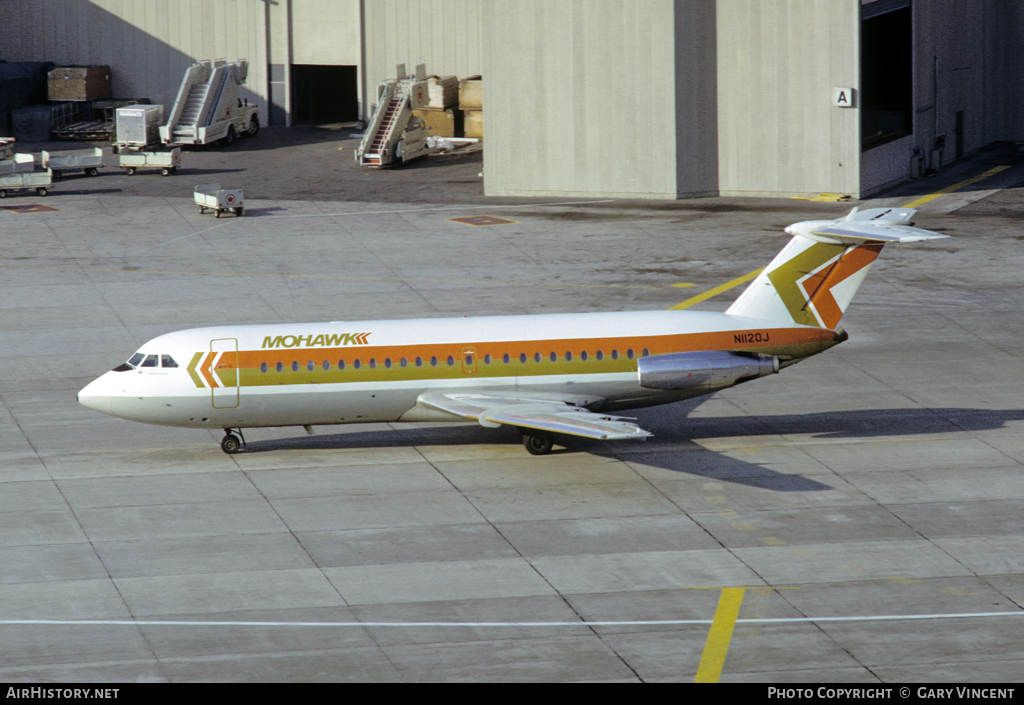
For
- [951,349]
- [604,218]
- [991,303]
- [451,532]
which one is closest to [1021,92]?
[604,218]

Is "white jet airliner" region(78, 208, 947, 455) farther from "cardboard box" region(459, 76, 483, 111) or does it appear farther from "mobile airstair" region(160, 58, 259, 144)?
"mobile airstair" region(160, 58, 259, 144)

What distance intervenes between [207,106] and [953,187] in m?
41.0

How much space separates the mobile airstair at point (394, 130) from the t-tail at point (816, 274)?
4270 centimetres

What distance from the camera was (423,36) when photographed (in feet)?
265

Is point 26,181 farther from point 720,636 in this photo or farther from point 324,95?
point 720,636

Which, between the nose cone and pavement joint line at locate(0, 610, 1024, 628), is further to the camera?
the nose cone

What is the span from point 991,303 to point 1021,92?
37146mm

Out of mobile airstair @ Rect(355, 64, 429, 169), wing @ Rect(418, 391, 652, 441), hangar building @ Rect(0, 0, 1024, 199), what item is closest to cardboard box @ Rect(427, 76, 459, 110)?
mobile airstair @ Rect(355, 64, 429, 169)

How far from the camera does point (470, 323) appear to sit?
33156 millimetres

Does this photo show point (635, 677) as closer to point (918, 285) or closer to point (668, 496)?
point (668, 496)

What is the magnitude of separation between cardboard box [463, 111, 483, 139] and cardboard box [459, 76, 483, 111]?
32cm

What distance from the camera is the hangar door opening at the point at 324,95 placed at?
8594cm

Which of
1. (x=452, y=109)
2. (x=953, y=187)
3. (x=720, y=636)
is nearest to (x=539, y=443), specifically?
(x=720, y=636)

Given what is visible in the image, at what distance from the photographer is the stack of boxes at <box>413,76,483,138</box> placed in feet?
256
